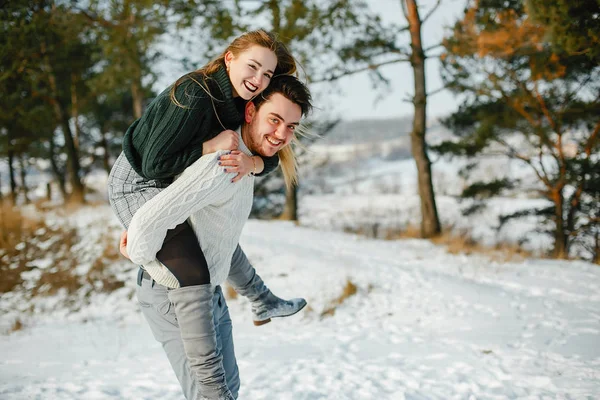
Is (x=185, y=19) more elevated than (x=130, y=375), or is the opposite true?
(x=185, y=19)

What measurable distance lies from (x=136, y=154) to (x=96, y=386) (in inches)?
92.8

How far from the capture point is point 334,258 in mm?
6875

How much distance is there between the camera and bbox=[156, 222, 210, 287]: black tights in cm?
158

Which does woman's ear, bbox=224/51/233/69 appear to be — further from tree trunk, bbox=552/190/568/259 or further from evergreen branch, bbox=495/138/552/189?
tree trunk, bbox=552/190/568/259

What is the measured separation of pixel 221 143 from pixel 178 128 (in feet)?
0.55

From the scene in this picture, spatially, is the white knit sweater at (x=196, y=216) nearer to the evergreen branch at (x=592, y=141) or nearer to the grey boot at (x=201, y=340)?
the grey boot at (x=201, y=340)

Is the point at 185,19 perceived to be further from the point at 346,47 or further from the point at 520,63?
→ the point at 520,63

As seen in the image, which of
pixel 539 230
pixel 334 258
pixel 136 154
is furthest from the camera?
pixel 539 230

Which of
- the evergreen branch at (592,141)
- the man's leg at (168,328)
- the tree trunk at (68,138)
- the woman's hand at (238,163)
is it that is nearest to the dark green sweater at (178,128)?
the woman's hand at (238,163)

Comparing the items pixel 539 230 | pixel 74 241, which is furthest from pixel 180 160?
pixel 539 230

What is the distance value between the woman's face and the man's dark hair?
4 cm

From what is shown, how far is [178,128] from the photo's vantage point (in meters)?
1.53

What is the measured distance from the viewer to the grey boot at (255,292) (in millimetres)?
2088

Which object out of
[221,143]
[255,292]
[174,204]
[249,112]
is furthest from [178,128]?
[255,292]
